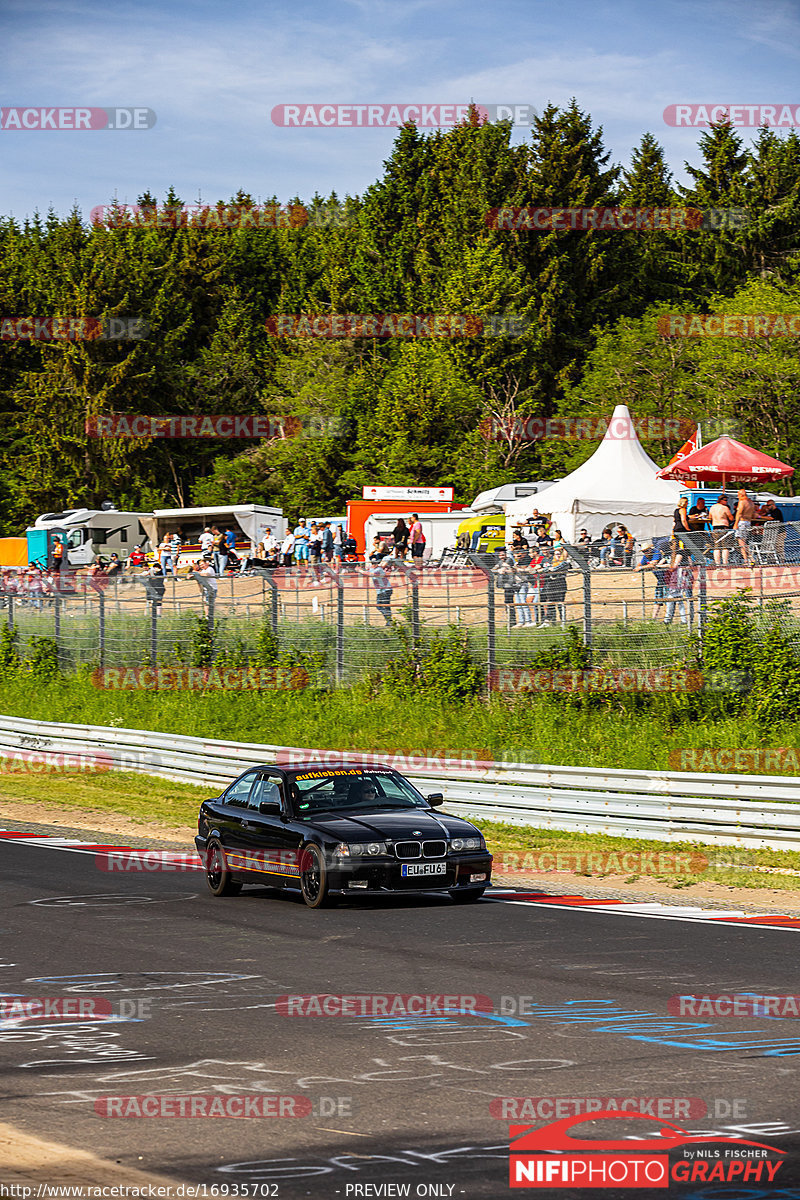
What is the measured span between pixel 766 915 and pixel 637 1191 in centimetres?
762

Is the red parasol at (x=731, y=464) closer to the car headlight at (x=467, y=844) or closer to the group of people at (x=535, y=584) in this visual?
the group of people at (x=535, y=584)

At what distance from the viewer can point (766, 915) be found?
41.3 feet

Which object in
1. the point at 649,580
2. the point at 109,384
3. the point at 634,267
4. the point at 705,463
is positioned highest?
the point at 634,267

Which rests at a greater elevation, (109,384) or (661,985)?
(109,384)

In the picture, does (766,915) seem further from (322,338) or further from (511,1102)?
(322,338)

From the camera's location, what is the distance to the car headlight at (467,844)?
1288 cm

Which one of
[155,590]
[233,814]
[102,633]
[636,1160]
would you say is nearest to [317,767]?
[233,814]

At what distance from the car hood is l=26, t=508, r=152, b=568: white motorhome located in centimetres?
3966

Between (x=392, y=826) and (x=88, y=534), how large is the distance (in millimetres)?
41837

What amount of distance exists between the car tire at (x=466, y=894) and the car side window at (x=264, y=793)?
190 cm

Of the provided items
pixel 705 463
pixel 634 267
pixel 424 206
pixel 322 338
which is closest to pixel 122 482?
pixel 322 338

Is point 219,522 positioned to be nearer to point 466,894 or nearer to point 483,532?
point 483,532

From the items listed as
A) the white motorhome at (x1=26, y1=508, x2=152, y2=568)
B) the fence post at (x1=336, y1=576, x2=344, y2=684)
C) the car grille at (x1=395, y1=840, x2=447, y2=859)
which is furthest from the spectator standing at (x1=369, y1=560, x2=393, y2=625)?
the white motorhome at (x1=26, y1=508, x2=152, y2=568)

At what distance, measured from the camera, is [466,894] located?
→ 13.5 m
